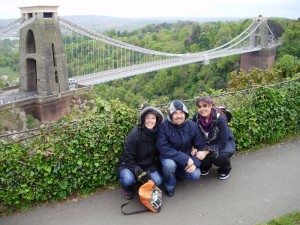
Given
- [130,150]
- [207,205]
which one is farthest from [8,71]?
[207,205]

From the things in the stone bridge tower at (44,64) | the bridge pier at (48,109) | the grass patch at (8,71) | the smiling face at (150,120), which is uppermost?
the smiling face at (150,120)

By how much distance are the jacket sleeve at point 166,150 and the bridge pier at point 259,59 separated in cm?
3668

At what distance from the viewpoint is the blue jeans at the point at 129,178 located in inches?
130

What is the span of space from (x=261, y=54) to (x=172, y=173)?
38640 mm

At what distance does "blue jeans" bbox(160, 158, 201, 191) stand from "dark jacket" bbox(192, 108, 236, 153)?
0.35 m

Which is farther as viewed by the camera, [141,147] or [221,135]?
[221,135]

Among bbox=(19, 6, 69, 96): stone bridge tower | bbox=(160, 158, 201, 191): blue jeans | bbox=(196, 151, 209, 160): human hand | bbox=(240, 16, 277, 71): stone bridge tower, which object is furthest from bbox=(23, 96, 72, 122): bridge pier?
bbox=(240, 16, 277, 71): stone bridge tower

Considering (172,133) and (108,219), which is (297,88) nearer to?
(172,133)

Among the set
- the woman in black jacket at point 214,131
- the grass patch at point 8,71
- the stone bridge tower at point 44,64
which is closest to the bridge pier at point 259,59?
the stone bridge tower at point 44,64

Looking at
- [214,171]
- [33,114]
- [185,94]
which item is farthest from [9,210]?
[185,94]

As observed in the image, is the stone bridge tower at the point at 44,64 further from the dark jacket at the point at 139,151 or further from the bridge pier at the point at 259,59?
the bridge pier at the point at 259,59

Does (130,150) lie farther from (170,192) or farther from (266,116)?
(266,116)

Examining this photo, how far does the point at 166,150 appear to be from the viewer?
10.9 ft

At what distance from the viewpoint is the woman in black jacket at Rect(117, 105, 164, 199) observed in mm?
3225
